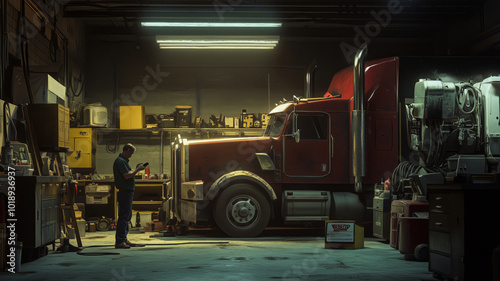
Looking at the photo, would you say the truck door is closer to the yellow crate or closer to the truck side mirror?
the truck side mirror

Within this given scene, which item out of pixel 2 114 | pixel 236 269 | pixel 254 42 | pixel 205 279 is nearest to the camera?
pixel 205 279

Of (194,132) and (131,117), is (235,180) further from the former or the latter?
(131,117)

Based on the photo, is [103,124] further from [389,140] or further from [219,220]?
[389,140]

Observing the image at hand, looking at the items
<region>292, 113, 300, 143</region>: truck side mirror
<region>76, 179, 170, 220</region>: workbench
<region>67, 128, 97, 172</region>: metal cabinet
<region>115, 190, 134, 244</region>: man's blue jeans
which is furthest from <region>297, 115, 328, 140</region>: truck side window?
<region>67, 128, 97, 172</region>: metal cabinet

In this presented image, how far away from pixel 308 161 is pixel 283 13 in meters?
4.83

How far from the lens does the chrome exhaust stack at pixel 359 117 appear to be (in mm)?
11250

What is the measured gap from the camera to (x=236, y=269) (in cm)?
720

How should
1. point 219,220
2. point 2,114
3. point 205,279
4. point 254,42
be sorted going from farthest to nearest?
point 254,42
point 219,220
point 2,114
point 205,279

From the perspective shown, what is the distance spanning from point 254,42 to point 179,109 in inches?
106

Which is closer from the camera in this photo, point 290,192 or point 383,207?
point 383,207

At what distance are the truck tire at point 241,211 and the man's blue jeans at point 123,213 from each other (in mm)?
2193

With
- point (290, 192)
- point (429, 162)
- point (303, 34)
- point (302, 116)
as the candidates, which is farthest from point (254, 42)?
point (429, 162)

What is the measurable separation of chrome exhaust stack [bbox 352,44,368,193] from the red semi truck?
2 centimetres

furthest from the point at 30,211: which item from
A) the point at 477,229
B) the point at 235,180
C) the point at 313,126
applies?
the point at 313,126
